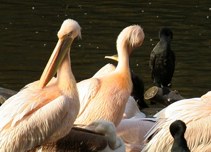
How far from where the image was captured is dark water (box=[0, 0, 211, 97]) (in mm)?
12609

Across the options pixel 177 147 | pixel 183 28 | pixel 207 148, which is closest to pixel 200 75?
pixel 183 28

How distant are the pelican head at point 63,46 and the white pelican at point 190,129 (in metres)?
0.97

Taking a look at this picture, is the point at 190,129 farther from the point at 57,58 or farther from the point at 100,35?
the point at 100,35

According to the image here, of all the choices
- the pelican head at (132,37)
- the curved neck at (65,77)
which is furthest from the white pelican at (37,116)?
the pelican head at (132,37)

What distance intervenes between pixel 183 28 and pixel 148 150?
7.87 m

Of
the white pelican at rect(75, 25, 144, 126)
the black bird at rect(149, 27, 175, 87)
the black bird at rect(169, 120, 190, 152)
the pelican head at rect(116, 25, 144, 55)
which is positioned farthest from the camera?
the black bird at rect(149, 27, 175, 87)

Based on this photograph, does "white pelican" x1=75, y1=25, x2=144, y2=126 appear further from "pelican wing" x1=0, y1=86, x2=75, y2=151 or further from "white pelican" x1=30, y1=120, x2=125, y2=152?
"pelican wing" x1=0, y1=86, x2=75, y2=151

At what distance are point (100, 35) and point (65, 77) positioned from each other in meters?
7.11

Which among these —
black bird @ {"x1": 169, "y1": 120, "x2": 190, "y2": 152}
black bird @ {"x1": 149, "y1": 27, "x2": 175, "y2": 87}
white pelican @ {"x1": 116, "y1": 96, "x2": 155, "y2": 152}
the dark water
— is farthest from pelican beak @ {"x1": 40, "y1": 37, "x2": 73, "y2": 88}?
the dark water

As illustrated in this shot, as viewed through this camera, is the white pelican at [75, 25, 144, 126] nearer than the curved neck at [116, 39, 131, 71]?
Yes

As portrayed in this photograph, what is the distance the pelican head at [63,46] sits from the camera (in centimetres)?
766

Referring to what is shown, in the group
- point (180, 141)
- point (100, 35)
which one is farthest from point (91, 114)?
point (100, 35)

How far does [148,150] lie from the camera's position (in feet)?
24.6

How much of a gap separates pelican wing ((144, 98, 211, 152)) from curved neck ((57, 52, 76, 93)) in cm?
79
